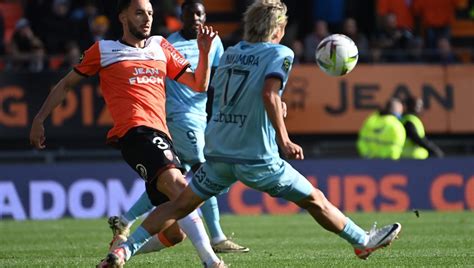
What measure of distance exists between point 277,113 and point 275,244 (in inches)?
169

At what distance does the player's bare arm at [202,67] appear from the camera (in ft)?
30.8

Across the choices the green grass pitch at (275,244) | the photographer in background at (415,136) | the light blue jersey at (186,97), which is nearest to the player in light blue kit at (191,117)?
the light blue jersey at (186,97)

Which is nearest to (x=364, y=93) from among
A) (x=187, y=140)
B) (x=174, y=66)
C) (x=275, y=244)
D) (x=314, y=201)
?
(x=275, y=244)

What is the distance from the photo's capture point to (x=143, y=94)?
9.75 metres

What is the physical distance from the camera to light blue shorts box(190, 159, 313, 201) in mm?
8875

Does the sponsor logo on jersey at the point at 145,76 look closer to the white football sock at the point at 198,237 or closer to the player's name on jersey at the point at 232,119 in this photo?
the player's name on jersey at the point at 232,119

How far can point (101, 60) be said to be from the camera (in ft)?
32.3

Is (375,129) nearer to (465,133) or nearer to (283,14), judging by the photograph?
(465,133)

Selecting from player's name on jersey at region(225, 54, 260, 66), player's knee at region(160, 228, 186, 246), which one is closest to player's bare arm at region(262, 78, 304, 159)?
player's name on jersey at region(225, 54, 260, 66)

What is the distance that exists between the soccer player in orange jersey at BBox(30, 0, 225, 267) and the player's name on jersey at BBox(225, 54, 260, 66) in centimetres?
39

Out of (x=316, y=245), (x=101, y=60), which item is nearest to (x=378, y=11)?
(x=316, y=245)

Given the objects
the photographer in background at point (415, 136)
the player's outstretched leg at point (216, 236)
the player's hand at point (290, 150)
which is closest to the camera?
the player's hand at point (290, 150)

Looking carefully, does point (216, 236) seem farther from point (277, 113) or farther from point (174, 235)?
point (277, 113)

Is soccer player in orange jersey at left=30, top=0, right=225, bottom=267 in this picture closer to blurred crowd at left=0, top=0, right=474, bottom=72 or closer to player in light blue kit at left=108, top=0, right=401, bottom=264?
player in light blue kit at left=108, top=0, right=401, bottom=264
